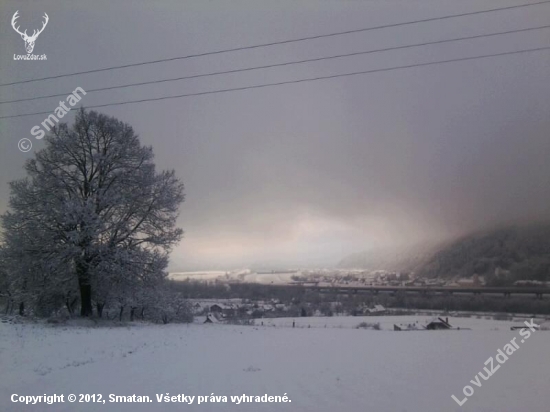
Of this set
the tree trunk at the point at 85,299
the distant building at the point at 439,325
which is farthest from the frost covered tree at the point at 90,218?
the distant building at the point at 439,325

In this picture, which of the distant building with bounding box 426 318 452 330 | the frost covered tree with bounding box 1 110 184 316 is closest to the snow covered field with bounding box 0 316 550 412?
the distant building with bounding box 426 318 452 330

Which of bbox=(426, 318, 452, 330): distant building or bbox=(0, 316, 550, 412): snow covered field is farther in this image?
bbox=(426, 318, 452, 330): distant building

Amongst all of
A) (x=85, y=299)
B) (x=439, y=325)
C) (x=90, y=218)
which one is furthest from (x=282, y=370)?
(x=85, y=299)

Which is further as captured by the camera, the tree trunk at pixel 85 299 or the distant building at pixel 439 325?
the tree trunk at pixel 85 299

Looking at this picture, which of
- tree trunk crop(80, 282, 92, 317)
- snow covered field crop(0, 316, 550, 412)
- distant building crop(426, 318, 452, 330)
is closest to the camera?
snow covered field crop(0, 316, 550, 412)

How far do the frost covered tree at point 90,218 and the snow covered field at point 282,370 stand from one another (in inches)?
228

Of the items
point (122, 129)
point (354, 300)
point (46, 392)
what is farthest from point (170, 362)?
point (354, 300)

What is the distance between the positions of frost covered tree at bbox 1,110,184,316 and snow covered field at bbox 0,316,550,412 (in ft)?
19.0

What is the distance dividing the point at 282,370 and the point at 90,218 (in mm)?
13577

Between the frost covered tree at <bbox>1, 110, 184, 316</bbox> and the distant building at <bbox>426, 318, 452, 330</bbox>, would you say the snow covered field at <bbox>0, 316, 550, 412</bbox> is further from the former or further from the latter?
the frost covered tree at <bbox>1, 110, 184, 316</bbox>

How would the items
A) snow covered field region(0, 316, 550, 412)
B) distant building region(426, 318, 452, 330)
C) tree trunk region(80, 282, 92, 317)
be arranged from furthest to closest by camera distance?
tree trunk region(80, 282, 92, 317) → distant building region(426, 318, 452, 330) → snow covered field region(0, 316, 550, 412)

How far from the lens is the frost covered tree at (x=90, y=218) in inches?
786

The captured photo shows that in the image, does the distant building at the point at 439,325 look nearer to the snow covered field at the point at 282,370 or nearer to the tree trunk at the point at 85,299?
the snow covered field at the point at 282,370

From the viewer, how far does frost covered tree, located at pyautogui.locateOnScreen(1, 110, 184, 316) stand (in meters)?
20.0
